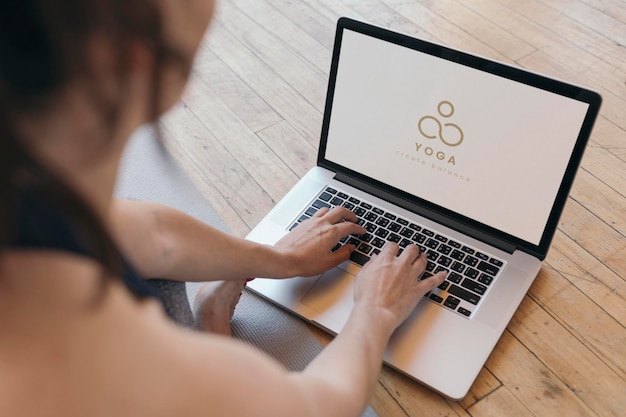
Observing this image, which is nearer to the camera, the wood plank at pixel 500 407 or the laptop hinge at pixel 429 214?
the wood plank at pixel 500 407

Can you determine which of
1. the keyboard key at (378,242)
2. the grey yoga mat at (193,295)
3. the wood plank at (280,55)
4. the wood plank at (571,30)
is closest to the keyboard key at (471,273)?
the keyboard key at (378,242)

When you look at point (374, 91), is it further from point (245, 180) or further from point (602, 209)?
point (602, 209)

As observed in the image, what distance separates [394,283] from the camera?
93 centimetres

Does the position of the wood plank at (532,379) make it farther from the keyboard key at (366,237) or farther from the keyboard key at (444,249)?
the keyboard key at (366,237)

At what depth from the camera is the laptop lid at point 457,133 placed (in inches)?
36.6

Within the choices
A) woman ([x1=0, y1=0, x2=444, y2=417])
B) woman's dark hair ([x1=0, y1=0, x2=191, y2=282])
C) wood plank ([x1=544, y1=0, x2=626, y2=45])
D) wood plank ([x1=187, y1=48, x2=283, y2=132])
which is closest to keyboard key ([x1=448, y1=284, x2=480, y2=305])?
woman ([x1=0, y1=0, x2=444, y2=417])

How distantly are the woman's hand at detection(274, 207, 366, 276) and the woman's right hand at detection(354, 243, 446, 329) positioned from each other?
0.06m

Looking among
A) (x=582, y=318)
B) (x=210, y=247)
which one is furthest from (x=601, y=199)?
(x=210, y=247)

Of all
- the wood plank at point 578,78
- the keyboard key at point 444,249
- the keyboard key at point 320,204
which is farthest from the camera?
the wood plank at point 578,78

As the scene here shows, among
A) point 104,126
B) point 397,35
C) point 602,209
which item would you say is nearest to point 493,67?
point 397,35

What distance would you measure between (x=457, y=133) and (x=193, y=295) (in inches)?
18.9

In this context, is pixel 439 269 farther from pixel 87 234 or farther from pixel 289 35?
pixel 289 35

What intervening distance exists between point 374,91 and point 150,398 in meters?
0.72

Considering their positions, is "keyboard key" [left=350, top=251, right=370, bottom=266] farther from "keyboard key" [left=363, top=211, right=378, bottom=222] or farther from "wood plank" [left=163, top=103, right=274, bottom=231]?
"wood plank" [left=163, top=103, right=274, bottom=231]
